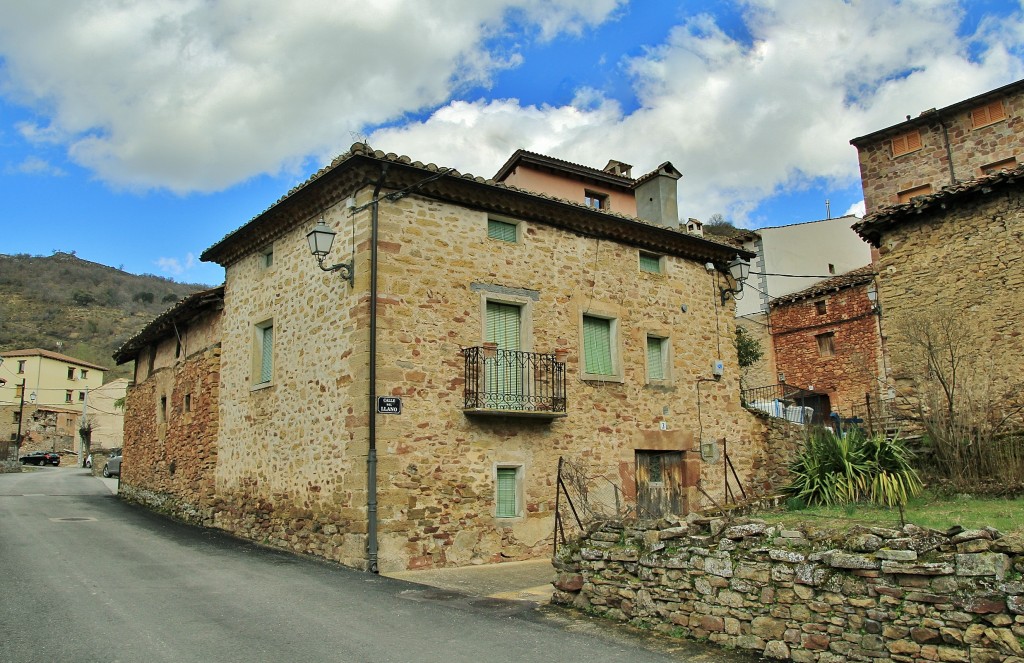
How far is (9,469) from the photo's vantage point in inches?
1451

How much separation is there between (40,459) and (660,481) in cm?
4704

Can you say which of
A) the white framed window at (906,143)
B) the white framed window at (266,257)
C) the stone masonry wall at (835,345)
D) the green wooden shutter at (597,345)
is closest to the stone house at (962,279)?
the green wooden shutter at (597,345)

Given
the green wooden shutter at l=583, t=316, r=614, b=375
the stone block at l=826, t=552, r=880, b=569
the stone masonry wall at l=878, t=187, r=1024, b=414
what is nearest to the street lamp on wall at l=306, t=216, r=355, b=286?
the green wooden shutter at l=583, t=316, r=614, b=375

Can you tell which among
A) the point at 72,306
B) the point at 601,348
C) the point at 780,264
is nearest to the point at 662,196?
the point at 601,348

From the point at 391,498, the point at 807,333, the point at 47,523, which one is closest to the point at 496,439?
the point at 391,498

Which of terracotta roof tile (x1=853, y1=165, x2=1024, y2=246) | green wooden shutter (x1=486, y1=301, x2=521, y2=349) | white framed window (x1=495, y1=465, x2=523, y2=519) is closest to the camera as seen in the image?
white framed window (x1=495, y1=465, x2=523, y2=519)

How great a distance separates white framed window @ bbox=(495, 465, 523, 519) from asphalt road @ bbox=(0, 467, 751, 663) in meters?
2.77

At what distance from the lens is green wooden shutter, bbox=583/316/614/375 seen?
46.4 ft

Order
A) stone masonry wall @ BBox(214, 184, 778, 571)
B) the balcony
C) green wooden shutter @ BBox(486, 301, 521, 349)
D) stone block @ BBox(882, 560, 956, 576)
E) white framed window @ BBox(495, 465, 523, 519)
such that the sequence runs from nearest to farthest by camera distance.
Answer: stone block @ BBox(882, 560, 956, 576), stone masonry wall @ BBox(214, 184, 778, 571), the balcony, white framed window @ BBox(495, 465, 523, 519), green wooden shutter @ BBox(486, 301, 521, 349)

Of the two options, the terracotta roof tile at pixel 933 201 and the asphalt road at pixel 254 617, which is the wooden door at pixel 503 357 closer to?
the asphalt road at pixel 254 617

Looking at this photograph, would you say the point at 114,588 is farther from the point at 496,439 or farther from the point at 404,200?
the point at 404,200

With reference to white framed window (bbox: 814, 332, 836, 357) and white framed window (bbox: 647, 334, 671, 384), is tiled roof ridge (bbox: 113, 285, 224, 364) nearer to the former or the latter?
white framed window (bbox: 647, 334, 671, 384)

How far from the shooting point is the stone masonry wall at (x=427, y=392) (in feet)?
37.4

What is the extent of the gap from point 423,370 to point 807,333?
65.2 feet
